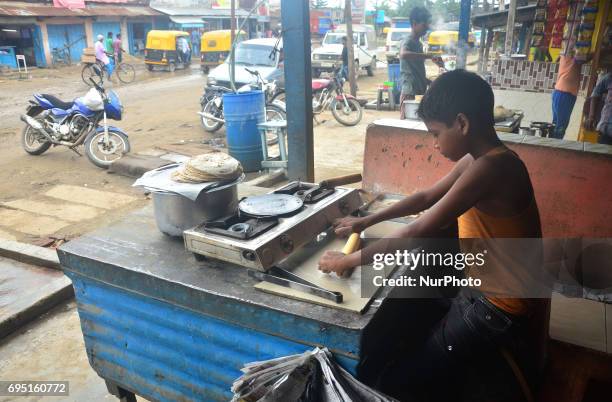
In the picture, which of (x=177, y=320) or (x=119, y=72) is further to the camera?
(x=119, y=72)

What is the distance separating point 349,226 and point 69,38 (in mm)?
22437

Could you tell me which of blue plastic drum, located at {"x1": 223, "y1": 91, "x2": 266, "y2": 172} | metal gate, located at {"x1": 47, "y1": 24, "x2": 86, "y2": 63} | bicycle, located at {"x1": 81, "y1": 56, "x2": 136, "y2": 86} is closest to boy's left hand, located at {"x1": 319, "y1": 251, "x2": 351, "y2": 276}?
blue plastic drum, located at {"x1": 223, "y1": 91, "x2": 266, "y2": 172}

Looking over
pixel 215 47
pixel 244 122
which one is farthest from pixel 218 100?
pixel 215 47

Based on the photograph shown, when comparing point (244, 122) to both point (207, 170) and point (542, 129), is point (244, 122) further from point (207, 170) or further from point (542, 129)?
point (207, 170)

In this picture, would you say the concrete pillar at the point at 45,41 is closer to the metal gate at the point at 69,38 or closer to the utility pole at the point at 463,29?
the metal gate at the point at 69,38

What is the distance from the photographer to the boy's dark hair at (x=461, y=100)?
4.81ft

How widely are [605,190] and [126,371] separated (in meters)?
2.87

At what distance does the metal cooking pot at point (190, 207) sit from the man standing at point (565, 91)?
4.55 meters

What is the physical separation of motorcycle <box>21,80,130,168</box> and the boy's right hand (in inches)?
234

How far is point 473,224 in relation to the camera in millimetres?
1535

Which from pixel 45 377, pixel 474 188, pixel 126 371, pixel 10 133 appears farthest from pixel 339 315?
pixel 10 133

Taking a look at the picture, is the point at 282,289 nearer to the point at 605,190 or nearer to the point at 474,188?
the point at 474,188

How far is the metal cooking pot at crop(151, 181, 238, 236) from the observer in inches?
65.6

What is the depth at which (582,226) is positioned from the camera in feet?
9.91
